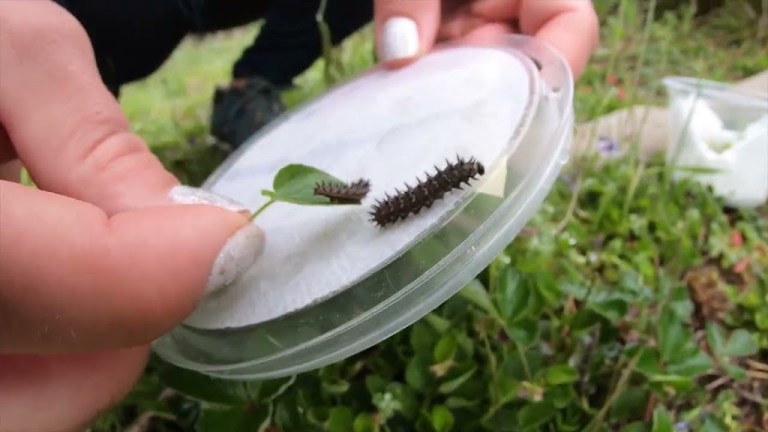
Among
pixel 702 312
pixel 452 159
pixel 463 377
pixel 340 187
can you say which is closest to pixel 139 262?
pixel 340 187

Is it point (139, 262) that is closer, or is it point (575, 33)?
point (139, 262)

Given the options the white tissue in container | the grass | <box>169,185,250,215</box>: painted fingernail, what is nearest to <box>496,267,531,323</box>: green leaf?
the grass

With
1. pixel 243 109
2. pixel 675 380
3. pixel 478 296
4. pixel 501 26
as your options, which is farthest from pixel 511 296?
pixel 243 109

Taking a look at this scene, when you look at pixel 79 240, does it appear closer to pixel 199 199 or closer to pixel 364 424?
pixel 199 199

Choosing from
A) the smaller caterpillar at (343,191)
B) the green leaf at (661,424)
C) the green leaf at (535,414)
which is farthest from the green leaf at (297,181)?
the green leaf at (661,424)

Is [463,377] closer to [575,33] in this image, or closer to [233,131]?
[575,33]

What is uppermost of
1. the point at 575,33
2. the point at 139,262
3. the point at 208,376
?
the point at 139,262
